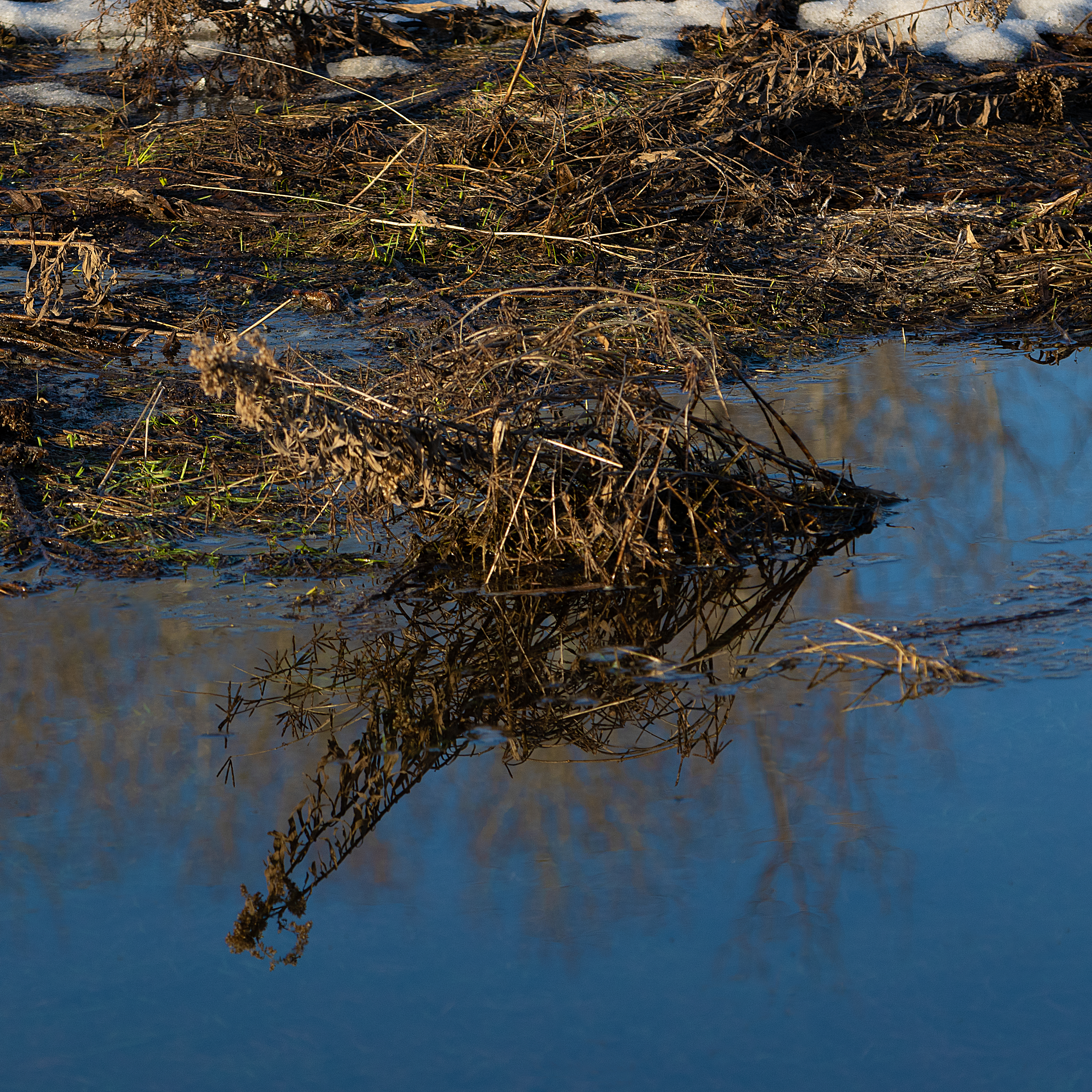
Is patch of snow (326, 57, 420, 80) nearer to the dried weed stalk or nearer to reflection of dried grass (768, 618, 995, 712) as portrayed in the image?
the dried weed stalk

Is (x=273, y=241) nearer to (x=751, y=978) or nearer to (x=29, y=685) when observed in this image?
(x=29, y=685)

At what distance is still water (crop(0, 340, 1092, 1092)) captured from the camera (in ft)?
7.07

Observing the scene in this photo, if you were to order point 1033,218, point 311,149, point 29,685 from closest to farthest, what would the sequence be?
point 29,685 < point 1033,218 < point 311,149

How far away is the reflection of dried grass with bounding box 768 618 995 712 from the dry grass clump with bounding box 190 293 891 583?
0.55m

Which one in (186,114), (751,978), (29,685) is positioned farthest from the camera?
(186,114)

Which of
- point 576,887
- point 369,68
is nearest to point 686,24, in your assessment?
point 369,68

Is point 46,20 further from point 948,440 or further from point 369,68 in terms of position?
point 948,440

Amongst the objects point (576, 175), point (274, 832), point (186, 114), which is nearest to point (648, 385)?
point (274, 832)

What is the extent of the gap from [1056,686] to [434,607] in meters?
1.54

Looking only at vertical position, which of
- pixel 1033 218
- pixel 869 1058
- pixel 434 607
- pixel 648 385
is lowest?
pixel 869 1058

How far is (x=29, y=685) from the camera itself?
3.17 meters

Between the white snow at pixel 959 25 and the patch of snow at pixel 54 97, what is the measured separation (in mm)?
4358

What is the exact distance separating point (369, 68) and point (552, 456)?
17.8 feet

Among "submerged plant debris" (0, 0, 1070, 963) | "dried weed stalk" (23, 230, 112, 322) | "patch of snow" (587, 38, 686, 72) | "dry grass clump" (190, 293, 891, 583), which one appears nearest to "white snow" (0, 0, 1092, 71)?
"patch of snow" (587, 38, 686, 72)
